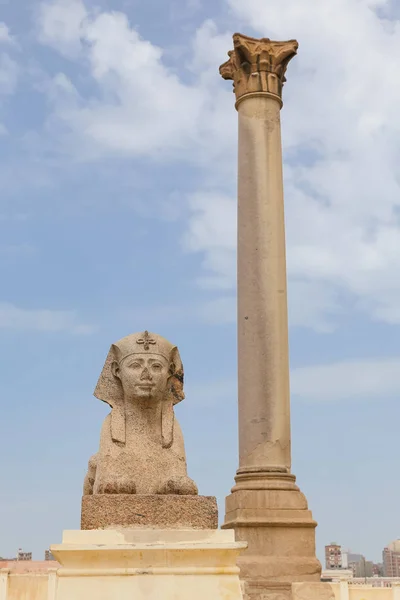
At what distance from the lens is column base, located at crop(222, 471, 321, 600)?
12.4m

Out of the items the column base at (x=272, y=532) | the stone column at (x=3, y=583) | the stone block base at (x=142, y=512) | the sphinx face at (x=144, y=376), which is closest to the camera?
the stone block base at (x=142, y=512)

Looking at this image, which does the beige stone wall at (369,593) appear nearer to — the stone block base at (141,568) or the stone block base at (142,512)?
the stone block base at (142,512)

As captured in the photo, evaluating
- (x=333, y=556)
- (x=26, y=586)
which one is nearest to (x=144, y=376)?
(x=26, y=586)

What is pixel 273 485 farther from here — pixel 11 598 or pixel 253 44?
pixel 253 44

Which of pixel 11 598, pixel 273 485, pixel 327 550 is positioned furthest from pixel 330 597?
pixel 327 550

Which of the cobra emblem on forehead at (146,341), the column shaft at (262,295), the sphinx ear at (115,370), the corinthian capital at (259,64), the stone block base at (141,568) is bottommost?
the stone block base at (141,568)

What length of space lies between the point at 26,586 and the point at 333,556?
44112 millimetres

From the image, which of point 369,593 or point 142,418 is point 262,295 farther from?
point 142,418

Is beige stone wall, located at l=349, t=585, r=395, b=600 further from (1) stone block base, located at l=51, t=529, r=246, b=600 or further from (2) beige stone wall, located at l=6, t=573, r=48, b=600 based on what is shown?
(1) stone block base, located at l=51, t=529, r=246, b=600

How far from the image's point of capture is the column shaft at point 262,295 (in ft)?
44.7

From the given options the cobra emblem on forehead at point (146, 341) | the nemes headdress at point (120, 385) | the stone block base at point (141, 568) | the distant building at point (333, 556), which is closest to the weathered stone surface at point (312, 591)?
the nemes headdress at point (120, 385)

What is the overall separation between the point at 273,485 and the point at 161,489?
227 inches

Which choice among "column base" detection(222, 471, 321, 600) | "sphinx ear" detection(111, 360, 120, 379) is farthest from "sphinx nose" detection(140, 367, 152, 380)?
"column base" detection(222, 471, 321, 600)

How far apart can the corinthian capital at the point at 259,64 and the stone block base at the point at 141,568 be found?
32.5 feet
